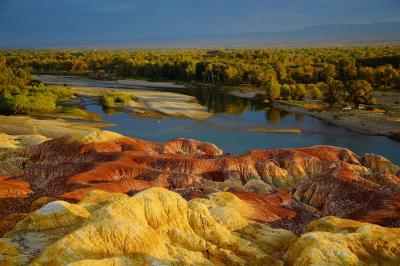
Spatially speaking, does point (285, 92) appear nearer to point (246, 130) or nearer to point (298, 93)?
point (298, 93)

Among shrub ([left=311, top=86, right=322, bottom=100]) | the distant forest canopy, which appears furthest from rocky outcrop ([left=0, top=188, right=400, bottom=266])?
shrub ([left=311, top=86, right=322, bottom=100])

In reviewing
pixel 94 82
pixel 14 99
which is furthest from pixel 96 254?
pixel 94 82

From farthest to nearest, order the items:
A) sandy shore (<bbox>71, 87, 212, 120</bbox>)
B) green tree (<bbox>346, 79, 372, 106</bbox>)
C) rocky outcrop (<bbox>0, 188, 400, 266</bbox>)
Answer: green tree (<bbox>346, 79, 372, 106</bbox>) → sandy shore (<bbox>71, 87, 212, 120</bbox>) → rocky outcrop (<bbox>0, 188, 400, 266</bbox>)

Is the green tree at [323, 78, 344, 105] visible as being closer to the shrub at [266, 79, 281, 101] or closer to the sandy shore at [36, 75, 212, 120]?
the shrub at [266, 79, 281, 101]

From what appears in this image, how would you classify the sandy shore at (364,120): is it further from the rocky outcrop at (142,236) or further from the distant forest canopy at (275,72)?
the rocky outcrop at (142,236)

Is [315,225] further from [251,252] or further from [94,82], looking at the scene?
[94,82]

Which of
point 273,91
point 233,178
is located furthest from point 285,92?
point 233,178
